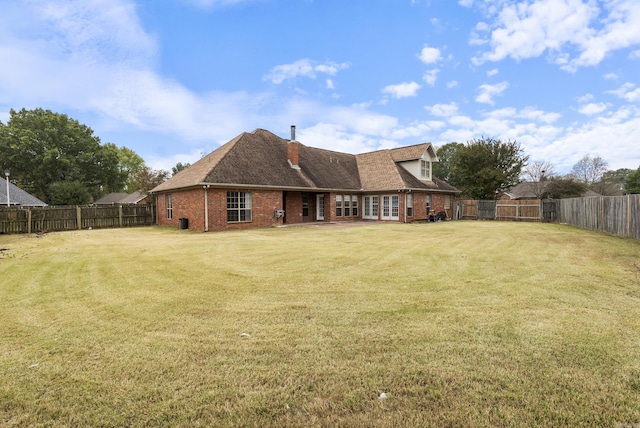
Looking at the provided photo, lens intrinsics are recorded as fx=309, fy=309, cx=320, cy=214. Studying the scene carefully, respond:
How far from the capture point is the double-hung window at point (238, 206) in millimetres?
17453

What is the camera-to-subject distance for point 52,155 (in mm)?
45938

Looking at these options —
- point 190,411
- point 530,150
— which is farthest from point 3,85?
point 530,150

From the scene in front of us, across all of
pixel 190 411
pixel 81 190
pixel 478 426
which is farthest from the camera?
pixel 81 190

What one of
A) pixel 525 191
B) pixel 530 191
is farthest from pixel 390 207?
pixel 525 191

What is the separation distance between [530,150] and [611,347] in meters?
34.2

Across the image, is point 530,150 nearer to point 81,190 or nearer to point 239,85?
point 239,85

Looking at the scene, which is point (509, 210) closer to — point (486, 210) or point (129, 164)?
point (486, 210)

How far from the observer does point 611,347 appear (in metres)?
3.31

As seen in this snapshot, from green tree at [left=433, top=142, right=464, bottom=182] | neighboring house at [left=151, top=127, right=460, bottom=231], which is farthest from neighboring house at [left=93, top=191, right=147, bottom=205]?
green tree at [left=433, top=142, right=464, bottom=182]

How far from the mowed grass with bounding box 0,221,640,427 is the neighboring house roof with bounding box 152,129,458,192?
11.8m

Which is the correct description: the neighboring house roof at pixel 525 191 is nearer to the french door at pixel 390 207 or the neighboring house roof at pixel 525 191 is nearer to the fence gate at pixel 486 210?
the fence gate at pixel 486 210

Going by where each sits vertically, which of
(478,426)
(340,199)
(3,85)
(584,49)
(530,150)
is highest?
(3,85)

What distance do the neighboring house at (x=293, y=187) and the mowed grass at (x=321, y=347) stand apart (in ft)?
34.7

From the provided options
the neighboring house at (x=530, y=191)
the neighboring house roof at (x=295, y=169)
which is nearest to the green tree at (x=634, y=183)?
the neighboring house at (x=530, y=191)
